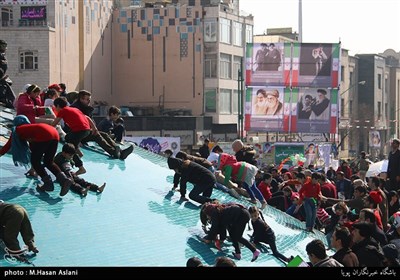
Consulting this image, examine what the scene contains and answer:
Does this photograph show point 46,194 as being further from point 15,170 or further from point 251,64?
point 251,64

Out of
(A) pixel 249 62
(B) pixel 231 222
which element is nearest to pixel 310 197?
(B) pixel 231 222

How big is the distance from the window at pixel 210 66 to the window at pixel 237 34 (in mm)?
2708

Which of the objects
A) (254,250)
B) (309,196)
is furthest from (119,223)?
(309,196)

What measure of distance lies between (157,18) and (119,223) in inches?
1793

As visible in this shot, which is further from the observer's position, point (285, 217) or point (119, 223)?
point (285, 217)

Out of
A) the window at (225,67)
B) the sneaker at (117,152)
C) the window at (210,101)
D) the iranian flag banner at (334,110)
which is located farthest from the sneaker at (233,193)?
the window at (225,67)

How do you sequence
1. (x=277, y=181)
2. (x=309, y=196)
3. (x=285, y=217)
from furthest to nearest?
(x=277, y=181) → (x=285, y=217) → (x=309, y=196)

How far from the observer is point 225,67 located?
57312mm

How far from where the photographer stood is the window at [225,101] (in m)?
56.7

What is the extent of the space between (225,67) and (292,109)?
1813cm

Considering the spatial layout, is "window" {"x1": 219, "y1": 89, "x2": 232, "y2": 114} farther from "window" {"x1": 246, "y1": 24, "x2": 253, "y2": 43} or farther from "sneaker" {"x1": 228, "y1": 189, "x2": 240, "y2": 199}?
"sneaker" {"x1": 228, "y1": 189, "x2": 240, "y2": 199}

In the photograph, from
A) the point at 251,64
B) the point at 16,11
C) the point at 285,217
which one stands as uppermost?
the point at 16,11

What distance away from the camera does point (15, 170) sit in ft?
44.2

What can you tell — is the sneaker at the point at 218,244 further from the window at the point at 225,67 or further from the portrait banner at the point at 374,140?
the portrait banner at the point at 374,140
